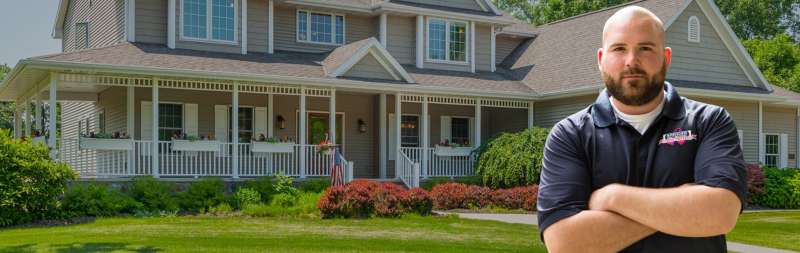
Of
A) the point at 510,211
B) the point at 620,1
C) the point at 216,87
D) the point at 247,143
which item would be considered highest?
the point at 620,1

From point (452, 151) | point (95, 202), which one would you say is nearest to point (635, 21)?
point (95, 202)

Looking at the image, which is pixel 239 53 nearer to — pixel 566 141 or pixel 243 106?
pixel 243 106

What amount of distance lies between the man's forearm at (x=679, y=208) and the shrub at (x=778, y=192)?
20679 mm

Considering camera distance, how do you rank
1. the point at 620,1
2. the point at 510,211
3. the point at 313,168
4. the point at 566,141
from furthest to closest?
1. the point at 620,1
2. the point at 313,168
3. the point at 510,211
4. the point at 566,141

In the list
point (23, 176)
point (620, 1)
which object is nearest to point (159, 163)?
Answer: point (23, 176)

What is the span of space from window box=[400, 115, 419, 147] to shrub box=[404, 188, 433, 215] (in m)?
7.39

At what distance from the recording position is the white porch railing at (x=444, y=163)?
2108 cm

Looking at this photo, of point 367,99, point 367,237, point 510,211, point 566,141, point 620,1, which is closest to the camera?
point 566,141

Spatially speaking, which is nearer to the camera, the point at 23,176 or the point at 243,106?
the point at 23,176

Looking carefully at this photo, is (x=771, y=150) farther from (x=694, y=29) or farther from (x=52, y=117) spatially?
(x=52, y=117)

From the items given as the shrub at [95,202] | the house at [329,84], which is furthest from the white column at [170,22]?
the shrub at [95,202]

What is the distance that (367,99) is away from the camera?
22.6 m

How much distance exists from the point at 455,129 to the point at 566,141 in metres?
22.0

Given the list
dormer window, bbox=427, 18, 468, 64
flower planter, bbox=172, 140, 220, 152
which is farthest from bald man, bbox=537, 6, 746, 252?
dormer window, bbox=427, 18, 468, 64
